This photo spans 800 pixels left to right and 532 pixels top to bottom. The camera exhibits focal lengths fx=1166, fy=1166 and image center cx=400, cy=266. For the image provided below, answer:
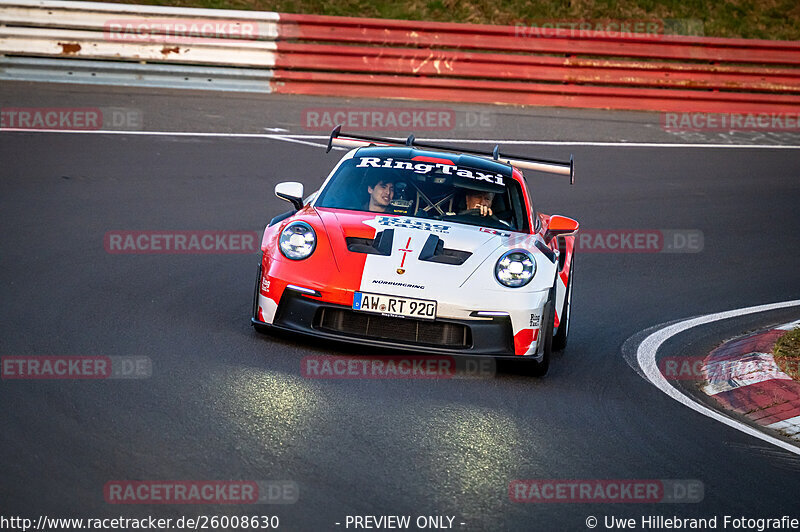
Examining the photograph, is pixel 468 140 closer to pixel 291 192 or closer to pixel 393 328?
pixel 291 192

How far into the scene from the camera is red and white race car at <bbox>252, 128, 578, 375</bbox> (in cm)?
698

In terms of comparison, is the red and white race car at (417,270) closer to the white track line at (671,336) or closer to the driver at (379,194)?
the driver at (379,194)

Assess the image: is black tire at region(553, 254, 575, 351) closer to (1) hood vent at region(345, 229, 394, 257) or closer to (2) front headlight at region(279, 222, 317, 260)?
(1) hood vent at region(345, 229, 394, 257)

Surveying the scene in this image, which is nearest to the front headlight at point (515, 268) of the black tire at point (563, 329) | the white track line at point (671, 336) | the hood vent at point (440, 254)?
the hood vent at point (440, 254)

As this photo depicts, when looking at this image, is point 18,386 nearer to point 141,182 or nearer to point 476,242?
point 476,242

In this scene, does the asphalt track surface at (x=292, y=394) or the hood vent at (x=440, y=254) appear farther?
the hood vent at (x=440, y=254)

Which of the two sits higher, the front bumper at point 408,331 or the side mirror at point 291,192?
the side mirror at point 291,192

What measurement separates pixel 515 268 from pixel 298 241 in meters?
1.38

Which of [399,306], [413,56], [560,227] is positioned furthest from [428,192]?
[413,56]

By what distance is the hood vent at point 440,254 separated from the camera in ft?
23.8

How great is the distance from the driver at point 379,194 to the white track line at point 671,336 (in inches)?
80.8

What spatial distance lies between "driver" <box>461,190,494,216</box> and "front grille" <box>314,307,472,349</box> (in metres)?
1.40

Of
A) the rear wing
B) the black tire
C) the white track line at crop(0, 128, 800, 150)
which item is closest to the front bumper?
the black tire

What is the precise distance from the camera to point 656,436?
249 inches
